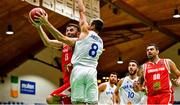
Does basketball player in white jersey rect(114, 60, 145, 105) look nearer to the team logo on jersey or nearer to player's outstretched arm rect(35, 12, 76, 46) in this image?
the team logo on jersey

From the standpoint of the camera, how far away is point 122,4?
15.7 metres

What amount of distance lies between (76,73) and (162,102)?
2.04 meters

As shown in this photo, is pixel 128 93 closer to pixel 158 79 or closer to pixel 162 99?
pixel 158 79

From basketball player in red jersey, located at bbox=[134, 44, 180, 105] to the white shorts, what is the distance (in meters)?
1.72

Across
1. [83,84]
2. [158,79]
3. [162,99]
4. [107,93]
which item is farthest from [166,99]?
[107,93]

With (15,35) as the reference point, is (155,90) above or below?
below

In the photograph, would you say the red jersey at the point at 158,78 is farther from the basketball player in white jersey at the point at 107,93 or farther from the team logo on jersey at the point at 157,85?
the basketball player in white jersey at the point at 107,93

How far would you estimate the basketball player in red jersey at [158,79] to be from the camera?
7449 millimetres

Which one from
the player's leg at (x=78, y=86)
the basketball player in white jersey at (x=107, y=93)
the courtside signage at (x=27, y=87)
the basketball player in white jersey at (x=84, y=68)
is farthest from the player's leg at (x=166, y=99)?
the courtside signage at (x=27, y=87)

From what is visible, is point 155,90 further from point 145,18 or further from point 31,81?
point 31,81

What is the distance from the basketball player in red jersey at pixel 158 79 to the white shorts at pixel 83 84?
172cm

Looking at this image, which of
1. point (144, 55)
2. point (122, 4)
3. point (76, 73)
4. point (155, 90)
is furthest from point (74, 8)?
point (144, 55)

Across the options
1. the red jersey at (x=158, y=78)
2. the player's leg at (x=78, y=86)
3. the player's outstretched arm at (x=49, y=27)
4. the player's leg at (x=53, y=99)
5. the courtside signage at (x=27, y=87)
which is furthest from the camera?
the courtside signage at (x=27, y=87)

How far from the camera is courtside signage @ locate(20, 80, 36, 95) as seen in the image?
1847 cm
